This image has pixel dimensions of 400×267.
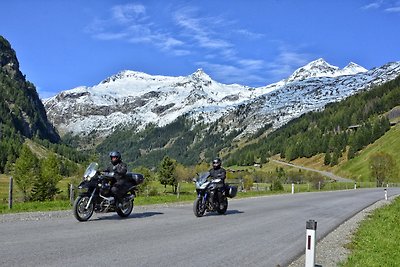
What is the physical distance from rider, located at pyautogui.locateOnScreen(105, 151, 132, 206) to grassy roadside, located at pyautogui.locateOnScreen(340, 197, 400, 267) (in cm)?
794

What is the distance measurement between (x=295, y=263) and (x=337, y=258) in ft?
4.59

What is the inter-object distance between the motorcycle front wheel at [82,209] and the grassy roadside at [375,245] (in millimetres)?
8380

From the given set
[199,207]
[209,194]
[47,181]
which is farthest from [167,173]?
[199,207]

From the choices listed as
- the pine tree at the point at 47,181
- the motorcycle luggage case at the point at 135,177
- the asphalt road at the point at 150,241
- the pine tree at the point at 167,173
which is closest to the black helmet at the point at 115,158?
the motorcycle luggage case at the point at 135,177

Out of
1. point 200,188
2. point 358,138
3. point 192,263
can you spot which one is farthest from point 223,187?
point 358,138

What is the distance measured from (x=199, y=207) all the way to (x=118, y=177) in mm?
4036

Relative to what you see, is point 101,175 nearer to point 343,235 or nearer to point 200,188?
point 200,188

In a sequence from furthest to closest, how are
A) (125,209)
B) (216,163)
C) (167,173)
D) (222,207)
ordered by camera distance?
(167,173)
(216,163)
(222,207)
(125,209)

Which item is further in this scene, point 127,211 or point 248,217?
point 248,217

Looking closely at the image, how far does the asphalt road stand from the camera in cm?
973

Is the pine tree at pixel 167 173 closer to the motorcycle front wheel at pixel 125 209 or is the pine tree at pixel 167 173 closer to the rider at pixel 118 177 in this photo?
the motorcycle front wheel at pixel 125 209

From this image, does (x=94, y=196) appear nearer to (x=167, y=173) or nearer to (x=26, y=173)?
(x=26, y=173)

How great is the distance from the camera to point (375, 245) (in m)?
13.6

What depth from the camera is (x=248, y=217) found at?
20422 millimetres
